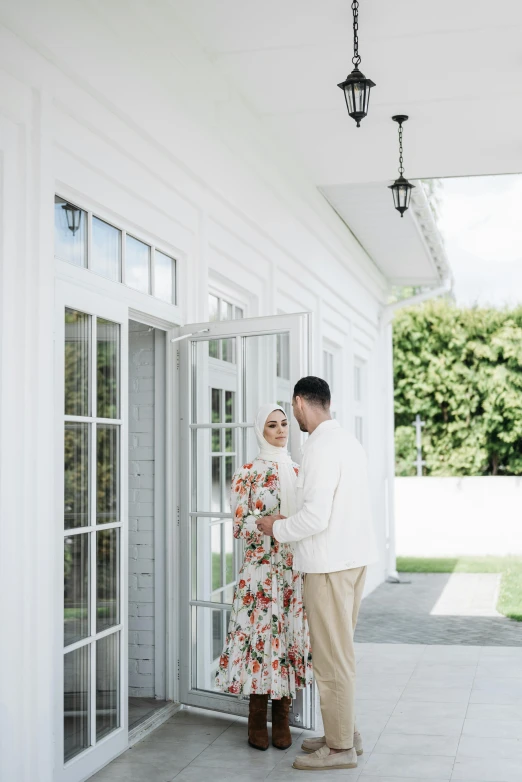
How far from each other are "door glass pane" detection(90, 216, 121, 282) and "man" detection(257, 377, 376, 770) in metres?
1.10

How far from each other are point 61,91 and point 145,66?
84 centimetres

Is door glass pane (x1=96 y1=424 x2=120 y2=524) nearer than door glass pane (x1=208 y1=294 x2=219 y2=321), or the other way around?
door glass pane (x1=96 y1=424 x2=120 y2=524)

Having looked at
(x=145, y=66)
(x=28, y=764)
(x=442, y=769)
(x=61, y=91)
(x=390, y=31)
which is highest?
(x=390, y=31)

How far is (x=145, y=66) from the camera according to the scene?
4.16 meters

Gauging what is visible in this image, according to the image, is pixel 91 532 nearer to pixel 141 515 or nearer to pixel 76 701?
pixel 76 701

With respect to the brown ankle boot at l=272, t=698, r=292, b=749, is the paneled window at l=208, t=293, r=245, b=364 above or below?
above

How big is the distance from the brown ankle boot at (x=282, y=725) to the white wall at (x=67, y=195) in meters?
1.13

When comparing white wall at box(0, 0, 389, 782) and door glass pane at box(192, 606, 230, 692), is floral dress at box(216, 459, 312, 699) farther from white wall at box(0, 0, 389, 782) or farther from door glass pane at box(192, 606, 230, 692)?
white wall at box(0, 0, 389, 782)

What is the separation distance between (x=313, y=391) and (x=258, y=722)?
146 cm

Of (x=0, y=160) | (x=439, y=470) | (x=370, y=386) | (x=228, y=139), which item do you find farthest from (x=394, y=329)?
(x=0, y=160)

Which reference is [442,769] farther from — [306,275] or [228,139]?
[306,275]

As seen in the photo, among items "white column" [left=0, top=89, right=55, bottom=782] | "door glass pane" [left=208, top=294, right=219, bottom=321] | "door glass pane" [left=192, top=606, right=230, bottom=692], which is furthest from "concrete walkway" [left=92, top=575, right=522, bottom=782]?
"door glass pane" [left=208, top=294, right=219, bottom=321]

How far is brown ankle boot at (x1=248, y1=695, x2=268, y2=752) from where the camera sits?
13.3ft

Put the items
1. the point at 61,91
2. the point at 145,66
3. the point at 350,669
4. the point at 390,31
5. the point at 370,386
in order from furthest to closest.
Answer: the point at 370,386 → the point at 390,31 → the point at 145,66 → the point at 350,669 → the point at 61,91
